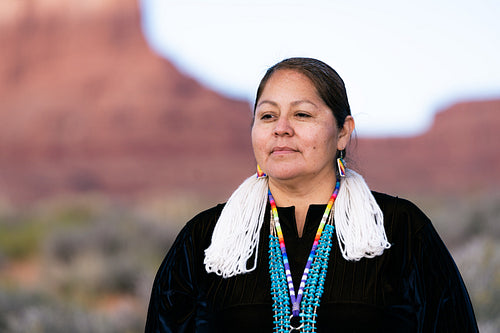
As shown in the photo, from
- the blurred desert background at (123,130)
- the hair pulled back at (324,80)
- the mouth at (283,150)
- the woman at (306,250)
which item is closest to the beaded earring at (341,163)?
the woman at (306,250)

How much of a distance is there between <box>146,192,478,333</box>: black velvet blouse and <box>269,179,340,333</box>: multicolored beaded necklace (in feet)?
0.09

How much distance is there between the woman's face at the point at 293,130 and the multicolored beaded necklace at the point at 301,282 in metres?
0.22

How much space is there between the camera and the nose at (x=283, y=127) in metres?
2.35

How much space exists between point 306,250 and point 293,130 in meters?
0.46

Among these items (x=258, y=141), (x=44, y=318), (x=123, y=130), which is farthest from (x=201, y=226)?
(x=123, y=130)

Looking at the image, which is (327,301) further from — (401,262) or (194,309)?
(194,309)

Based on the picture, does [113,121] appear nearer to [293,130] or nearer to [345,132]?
[345,132]

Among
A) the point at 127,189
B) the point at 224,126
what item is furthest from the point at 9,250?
the point at 224,126

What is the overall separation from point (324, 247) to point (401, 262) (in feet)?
0.95

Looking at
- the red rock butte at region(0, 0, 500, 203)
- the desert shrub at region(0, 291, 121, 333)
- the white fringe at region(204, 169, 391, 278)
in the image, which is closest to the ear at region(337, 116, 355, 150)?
the white fringe at region(204, 169, 391, 278)

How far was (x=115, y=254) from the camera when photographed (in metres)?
12.9

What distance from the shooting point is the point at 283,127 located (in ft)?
7.73

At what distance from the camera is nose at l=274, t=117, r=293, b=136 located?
235cm

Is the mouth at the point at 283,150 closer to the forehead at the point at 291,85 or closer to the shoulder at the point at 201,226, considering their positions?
the forehead at the point at 291,85
